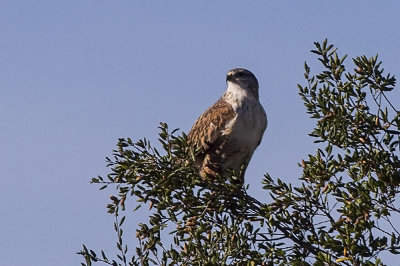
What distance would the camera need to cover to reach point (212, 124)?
1054 cm

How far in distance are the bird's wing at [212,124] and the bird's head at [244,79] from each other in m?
0.47

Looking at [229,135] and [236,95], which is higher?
[236,95]

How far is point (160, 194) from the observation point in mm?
8094

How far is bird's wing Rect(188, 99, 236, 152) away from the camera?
10484 millimetres

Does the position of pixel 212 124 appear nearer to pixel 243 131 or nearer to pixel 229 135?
pixel 229 135

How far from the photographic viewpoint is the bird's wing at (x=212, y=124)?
10.5m

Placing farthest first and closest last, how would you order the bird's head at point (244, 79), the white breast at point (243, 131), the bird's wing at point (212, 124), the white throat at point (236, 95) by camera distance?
the bird's head at point (244, 79) → the white throat at point (236, 95) → the bird's wing at point (212, 124) → the white breast at point (243, 131)

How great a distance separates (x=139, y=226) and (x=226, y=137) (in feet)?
8.62

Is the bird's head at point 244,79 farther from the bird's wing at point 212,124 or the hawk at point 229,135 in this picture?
the bird's wing at point 212,124

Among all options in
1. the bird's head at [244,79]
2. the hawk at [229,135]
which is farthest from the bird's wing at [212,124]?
the bird's head at [244,79]

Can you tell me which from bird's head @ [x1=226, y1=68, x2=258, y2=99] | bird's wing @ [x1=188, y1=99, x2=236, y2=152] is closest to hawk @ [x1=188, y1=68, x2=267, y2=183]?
bird's wing @ [x1=188, y1=99, x2=236, y2=152]

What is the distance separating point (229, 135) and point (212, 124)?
0.28 metres

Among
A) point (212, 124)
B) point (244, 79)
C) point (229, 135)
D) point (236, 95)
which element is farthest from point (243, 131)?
point (244, 79)

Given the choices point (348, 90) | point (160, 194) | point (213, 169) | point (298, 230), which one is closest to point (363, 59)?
point (348, 90)
